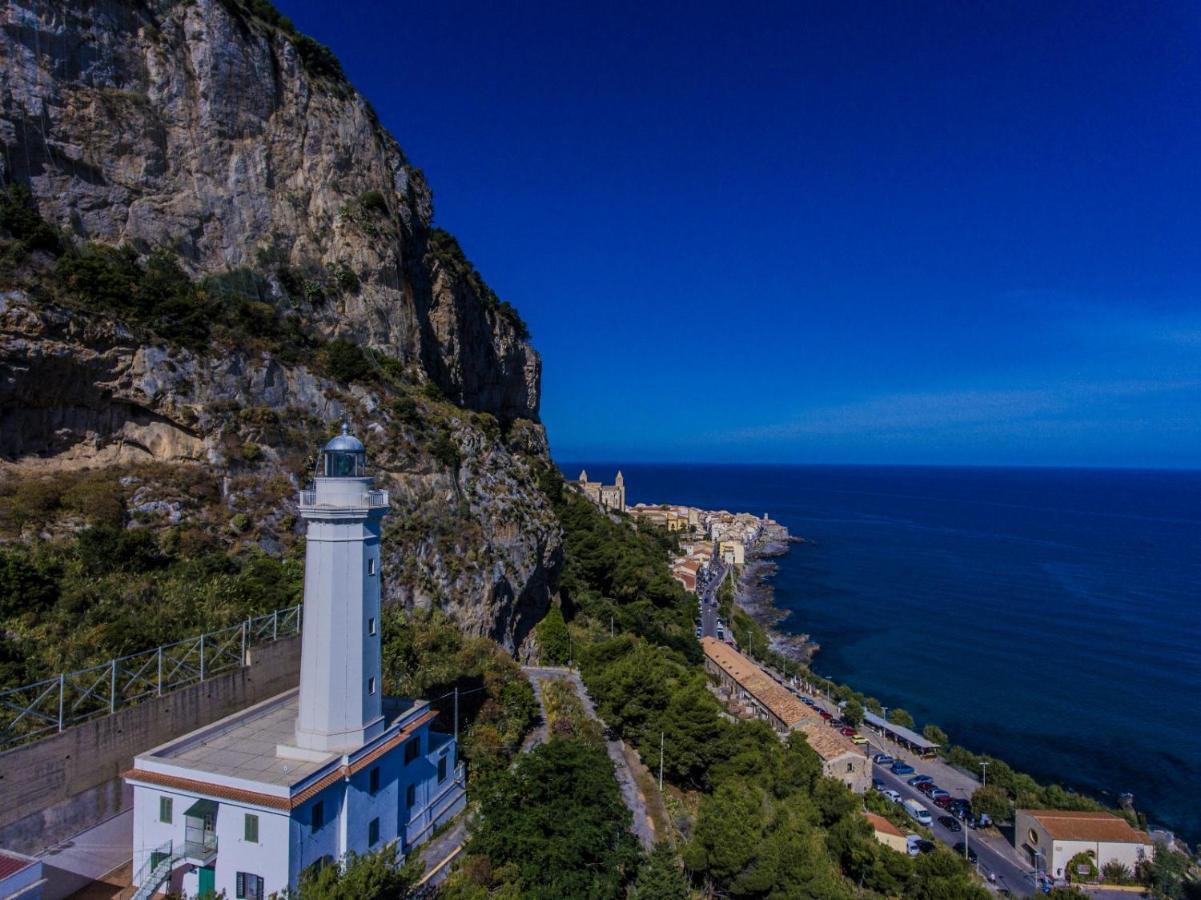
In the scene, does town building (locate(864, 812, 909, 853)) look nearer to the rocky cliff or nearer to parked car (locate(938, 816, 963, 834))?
parked car (locate(938, 816, 963, 834))

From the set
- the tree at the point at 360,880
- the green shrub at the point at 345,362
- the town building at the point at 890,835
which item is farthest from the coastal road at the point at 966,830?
the green shrub at the point at 345,362

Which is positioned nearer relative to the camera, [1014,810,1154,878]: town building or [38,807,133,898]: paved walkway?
[38,807,133,898]: paved walkway

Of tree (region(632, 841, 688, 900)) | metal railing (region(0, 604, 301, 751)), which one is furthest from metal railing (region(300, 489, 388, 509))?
tree (region(632, 841, 688, 900))

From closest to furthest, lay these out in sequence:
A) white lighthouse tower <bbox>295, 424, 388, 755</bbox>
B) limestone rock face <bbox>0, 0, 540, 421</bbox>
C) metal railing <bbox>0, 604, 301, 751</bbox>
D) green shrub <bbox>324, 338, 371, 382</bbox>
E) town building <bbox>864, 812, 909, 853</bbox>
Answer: metal railing <bbox>0, 604, 301, 751</bbox> < white lighthouse tower <bbox>295, 424, 388, 755</bbox> < town building <bbox>864, 812, 909, 853</bbox> < limestone rock face <bbox>0, 0, 540, 421</bbox> < green shrub <bbox>324, 338, 371, 382</bbox>

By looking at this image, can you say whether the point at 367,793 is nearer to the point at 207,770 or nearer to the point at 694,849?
the point at 207,770

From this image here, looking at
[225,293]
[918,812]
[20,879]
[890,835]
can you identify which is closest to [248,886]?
[20,879]

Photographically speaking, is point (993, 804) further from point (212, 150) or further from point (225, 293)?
point (212, 150)
